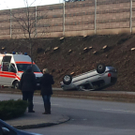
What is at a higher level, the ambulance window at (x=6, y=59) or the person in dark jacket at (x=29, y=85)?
the ambulance window at (x=6, y=59)

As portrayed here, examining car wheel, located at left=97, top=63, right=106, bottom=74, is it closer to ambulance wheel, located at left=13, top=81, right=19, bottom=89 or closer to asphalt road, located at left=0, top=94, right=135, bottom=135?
ambulance wheel, located at left=13, top=81, right=19, bottom=89

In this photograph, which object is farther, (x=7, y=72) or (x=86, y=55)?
(x=86, y=55)

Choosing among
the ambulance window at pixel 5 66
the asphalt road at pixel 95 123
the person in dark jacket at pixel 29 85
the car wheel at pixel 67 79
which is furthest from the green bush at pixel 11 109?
the ambulance window at pixel 5 66

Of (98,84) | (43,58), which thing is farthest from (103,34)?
(98,84)

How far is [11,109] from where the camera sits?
38.6ft

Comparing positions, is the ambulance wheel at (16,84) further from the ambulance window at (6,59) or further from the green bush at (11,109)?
the green bush at (11,109)

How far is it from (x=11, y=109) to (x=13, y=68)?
1475cm

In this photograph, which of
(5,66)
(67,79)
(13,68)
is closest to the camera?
(67,79)

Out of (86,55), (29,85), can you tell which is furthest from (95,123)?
(86,55)

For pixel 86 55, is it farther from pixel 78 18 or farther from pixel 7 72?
pixel 7 72

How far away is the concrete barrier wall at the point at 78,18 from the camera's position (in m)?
30.2

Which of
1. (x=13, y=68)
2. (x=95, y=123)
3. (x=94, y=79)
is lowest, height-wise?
(x=95, y=123)

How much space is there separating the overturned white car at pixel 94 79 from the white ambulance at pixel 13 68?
2813mm

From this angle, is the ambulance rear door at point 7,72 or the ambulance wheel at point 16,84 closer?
the ambulance wheel at point 16,84
